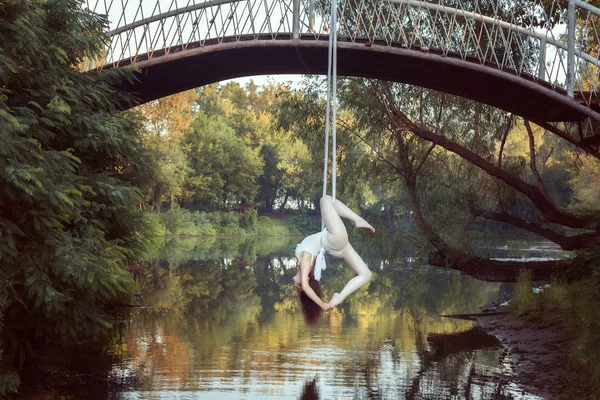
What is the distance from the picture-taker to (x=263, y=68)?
49.2ft

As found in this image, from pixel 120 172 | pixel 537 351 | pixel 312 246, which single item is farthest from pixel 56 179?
pixel 537 351

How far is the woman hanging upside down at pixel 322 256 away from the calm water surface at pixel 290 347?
491cm

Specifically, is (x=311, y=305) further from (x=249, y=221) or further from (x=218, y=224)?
(x=249, y=221)

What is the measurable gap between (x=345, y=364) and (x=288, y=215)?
51537 millimetres

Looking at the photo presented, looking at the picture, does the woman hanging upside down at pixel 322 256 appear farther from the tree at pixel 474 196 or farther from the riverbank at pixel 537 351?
the tree at pixel 474 196

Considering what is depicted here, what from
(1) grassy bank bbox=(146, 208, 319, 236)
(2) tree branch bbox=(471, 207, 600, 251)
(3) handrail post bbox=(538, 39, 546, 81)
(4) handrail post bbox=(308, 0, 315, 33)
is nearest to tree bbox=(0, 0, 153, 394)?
(4) handrail post bbox=(308, 0, 315, 33)

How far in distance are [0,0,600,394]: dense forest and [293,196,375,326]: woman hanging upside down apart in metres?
4.12

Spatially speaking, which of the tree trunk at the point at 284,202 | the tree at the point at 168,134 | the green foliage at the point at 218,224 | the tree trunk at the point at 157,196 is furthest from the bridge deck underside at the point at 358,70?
the tree trunk at the point at 284,202

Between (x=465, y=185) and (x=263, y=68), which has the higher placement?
(x=263, y=68)

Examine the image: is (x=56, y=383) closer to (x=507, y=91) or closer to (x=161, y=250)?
(x=507, y=91)

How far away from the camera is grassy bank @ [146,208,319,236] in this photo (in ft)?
161

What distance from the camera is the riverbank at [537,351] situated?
11180mm

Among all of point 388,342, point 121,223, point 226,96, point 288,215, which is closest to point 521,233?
point 288,215

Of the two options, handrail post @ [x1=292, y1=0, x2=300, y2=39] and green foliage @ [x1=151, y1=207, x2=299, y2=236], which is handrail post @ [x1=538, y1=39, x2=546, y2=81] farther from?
green foliage @ [x1=151, y1=207, x2=299, y2=236]
